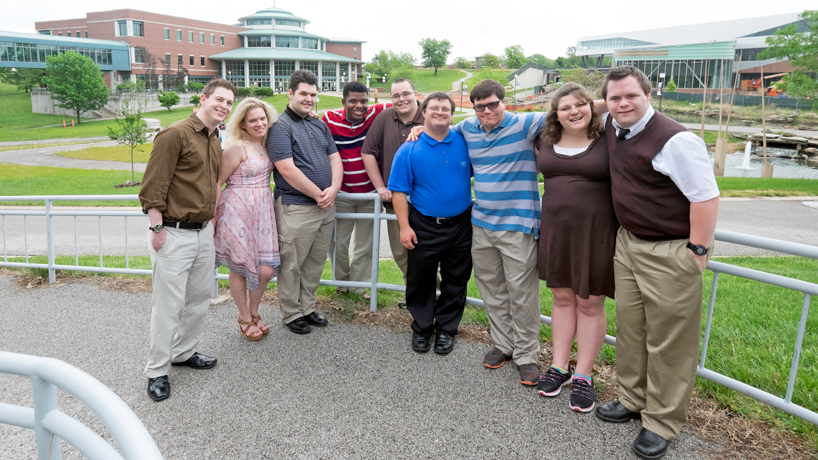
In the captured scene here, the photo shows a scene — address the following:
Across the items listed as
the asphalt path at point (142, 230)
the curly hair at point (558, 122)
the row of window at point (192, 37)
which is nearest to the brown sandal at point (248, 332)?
the curly hair at point (558, 122)

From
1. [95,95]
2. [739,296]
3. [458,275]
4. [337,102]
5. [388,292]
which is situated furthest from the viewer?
[337,102]

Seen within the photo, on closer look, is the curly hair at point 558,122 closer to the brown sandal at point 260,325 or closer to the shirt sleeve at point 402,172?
the shirt sleeve at point 402,172

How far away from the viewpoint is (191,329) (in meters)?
4.40

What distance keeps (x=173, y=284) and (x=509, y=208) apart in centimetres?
253

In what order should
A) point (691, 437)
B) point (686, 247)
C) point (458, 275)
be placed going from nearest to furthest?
1. point (686, 247)
2. point (691, 437)
3. point (458, 275)

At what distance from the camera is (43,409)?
147 centimetres

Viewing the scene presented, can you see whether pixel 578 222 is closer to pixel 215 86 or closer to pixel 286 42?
pixel 215 86

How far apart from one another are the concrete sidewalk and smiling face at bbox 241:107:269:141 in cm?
181

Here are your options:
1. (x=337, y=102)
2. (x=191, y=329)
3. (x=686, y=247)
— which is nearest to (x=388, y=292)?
(x=191, y=329)

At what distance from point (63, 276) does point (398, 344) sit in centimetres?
470

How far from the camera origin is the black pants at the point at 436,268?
15.0 feet

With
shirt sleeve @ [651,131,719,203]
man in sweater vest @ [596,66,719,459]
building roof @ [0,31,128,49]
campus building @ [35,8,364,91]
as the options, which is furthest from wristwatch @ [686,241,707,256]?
building roof @ [0,31,128,49]

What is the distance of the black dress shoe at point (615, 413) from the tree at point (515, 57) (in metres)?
108

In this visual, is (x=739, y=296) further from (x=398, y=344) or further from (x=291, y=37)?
(x=291, y=37)
